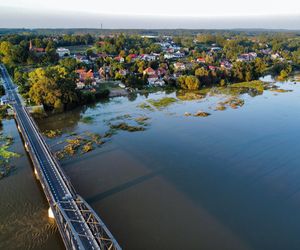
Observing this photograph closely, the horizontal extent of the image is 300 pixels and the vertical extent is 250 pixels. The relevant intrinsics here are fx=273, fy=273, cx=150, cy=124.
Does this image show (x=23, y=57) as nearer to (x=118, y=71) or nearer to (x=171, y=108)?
(x=118, y=71)

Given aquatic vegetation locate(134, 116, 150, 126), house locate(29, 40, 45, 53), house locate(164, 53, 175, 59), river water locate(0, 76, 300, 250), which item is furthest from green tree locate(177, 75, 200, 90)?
house locate(29, 40, 45, 53)

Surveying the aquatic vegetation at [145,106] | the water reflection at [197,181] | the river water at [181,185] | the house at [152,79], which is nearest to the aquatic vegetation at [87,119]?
the river water at [181,185]

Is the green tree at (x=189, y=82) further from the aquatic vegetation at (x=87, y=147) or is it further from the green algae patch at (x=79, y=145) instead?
the aquatic vegetation at (x=87, y=147)

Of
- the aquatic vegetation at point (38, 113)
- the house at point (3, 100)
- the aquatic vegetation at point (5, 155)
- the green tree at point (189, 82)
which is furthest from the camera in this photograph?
the green tree at point (189, 82)

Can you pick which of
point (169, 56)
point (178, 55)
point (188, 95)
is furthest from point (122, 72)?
point (178, 55)

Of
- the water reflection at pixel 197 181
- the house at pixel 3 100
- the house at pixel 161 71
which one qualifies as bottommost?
the water reflection at pixel 197 181

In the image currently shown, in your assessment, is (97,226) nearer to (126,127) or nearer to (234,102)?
(126,127)

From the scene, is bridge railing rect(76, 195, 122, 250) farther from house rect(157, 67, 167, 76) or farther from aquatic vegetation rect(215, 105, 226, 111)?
house rect(157, 67, 167, 76)

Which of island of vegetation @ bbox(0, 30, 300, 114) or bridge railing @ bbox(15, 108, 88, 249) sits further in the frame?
island of vegetation @ bbox(0, 30, 300, 114)
